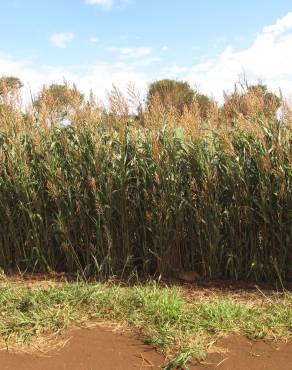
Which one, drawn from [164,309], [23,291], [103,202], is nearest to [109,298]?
[164,309]

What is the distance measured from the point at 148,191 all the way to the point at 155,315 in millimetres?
1670

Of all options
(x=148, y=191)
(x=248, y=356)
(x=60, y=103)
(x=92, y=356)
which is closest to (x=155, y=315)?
(x=92, y=356)

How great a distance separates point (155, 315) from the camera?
4.21 m

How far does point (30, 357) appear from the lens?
378 centimetres

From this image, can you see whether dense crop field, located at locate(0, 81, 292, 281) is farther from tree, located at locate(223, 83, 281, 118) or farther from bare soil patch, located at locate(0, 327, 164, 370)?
bare soil patch, located at locate(0, 327, 164, 370)

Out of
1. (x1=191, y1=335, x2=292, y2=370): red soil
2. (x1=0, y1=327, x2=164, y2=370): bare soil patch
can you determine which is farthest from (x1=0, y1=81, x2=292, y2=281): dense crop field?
(x1=0, y1=327, x2=164, y2=370): bare soil patch

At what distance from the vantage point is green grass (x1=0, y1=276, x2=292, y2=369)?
3.93 metres

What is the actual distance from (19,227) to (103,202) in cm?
116

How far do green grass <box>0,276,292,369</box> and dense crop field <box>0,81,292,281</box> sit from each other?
72 cm

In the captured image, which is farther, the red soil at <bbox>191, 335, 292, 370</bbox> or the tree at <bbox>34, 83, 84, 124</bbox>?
the tree at <bbox>34, 83, 84, 124</bbox>

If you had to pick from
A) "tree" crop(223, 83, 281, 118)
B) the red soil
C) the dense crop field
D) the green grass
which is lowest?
the red soil

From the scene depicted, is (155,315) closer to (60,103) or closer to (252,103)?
(252,103)

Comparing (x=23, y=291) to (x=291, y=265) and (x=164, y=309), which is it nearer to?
(x=164, y=309)

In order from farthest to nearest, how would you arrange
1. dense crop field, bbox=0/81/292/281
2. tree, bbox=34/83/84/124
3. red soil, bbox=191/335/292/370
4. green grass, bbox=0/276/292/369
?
tree, bbox=34/83/84/124, dense crop field, bbox=0/81/292/281, green grass, bbox=0/276/292/369, red soil, bbox=191/335/292/370
